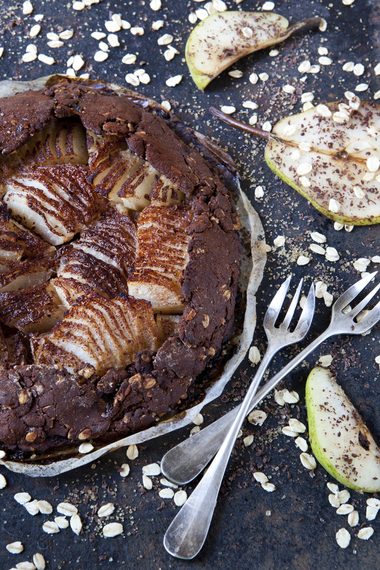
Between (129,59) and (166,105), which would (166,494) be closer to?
(166,105)

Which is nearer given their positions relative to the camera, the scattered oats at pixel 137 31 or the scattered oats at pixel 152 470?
the scattered oats at pixel 152 470

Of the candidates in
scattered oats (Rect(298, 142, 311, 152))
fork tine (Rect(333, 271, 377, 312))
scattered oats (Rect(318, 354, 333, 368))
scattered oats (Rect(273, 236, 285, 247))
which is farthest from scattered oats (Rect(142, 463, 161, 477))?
scattered oats (Rect(298, 142, 311, 152))

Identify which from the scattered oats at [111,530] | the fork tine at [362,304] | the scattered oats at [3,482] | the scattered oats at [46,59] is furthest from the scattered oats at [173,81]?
the scattered oats at [111,530]

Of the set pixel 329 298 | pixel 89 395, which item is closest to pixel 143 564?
pixel 89 395

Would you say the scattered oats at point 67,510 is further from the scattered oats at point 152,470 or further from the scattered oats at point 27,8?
the scattered oats at point 27,8

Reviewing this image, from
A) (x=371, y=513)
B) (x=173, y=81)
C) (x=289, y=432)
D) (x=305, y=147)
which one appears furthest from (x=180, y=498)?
(x=173, y=81)
